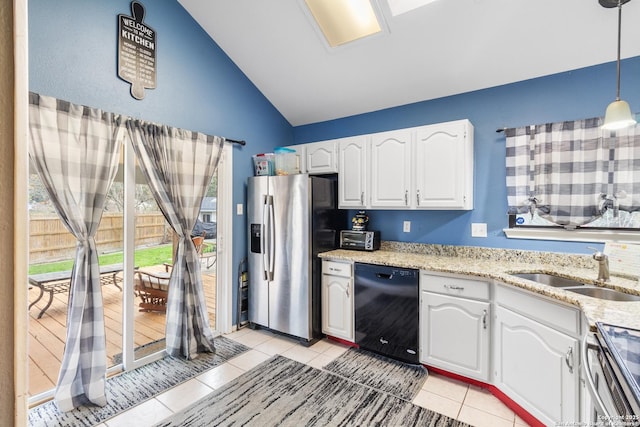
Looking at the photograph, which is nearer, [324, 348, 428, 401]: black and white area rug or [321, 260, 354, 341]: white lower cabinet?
[324, 348, 428, 401]: black and white area rug

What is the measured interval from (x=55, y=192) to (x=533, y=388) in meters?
3.21

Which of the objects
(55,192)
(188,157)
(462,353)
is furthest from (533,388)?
(55,192)

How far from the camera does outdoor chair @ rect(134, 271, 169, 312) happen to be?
2.63 m

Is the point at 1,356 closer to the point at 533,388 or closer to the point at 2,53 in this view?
the point at 2,53

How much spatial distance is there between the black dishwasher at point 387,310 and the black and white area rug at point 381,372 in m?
0.08

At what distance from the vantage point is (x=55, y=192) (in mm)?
1931

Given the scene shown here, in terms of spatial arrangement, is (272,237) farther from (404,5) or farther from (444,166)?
(404,5)

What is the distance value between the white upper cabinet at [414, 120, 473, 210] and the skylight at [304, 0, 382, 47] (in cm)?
98

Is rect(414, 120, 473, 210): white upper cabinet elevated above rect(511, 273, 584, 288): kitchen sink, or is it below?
above

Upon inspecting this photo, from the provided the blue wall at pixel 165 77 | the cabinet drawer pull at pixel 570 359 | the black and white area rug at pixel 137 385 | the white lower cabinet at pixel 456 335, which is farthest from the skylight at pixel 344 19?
the black and white area rug at pixel 137 385

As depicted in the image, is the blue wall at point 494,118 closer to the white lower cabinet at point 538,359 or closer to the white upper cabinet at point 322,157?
the white upper cabinet at point 322,157

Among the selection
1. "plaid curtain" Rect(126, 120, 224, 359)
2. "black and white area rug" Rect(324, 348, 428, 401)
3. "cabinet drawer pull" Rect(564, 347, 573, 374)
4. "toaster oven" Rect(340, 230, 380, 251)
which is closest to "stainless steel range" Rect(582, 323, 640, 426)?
"cabinet drawer pull" Rect(564, 347, 573, 374)

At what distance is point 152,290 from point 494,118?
347 centimetres

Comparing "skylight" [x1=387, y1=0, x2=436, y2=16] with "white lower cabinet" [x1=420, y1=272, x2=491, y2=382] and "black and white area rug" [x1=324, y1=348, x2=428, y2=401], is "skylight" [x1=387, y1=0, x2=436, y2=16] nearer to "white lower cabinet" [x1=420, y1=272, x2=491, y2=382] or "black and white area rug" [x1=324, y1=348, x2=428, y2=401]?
"white lower cabinet" [x1=420, y1=272, x2=491, y2=382]
